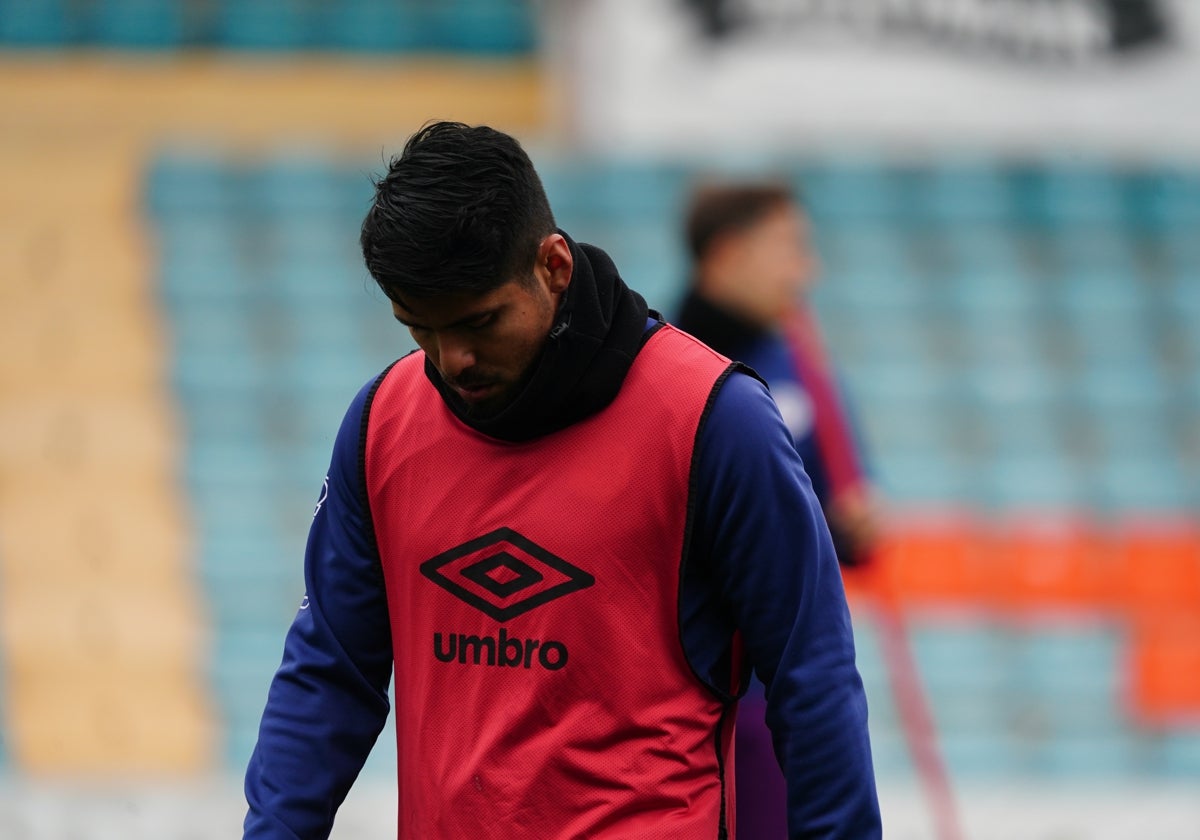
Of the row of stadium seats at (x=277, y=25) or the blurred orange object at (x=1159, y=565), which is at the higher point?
the row of stadium seats at (x=277, y=25)

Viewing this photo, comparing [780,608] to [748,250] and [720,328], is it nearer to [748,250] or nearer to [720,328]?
[720,328]

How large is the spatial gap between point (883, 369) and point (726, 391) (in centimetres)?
666

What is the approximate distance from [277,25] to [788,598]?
318 inches

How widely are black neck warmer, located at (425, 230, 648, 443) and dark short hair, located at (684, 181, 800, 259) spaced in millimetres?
1640

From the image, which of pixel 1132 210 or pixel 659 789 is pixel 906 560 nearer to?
pixel 1132 210

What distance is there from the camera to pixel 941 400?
8664 millimetres

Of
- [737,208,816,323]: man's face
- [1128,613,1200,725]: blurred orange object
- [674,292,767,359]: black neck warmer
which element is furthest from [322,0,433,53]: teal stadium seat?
[674,292,767,359]: black neck warmer

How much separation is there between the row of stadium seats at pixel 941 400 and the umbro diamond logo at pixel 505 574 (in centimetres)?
501

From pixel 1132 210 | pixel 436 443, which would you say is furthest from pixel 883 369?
pixel 436 443

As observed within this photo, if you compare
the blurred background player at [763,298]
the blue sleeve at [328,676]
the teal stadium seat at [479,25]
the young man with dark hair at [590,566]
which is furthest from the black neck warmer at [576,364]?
the teal stadium seat at [479,25]

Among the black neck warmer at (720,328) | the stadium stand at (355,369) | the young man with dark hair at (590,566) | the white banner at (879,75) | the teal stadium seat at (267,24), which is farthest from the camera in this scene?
the teal stadium seat at (267,24)

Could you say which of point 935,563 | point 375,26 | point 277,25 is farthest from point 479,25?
point 935,563

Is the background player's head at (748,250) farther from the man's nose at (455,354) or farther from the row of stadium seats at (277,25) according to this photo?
the row of stadium seats at (277,25)

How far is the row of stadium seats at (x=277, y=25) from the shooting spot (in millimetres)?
9453
